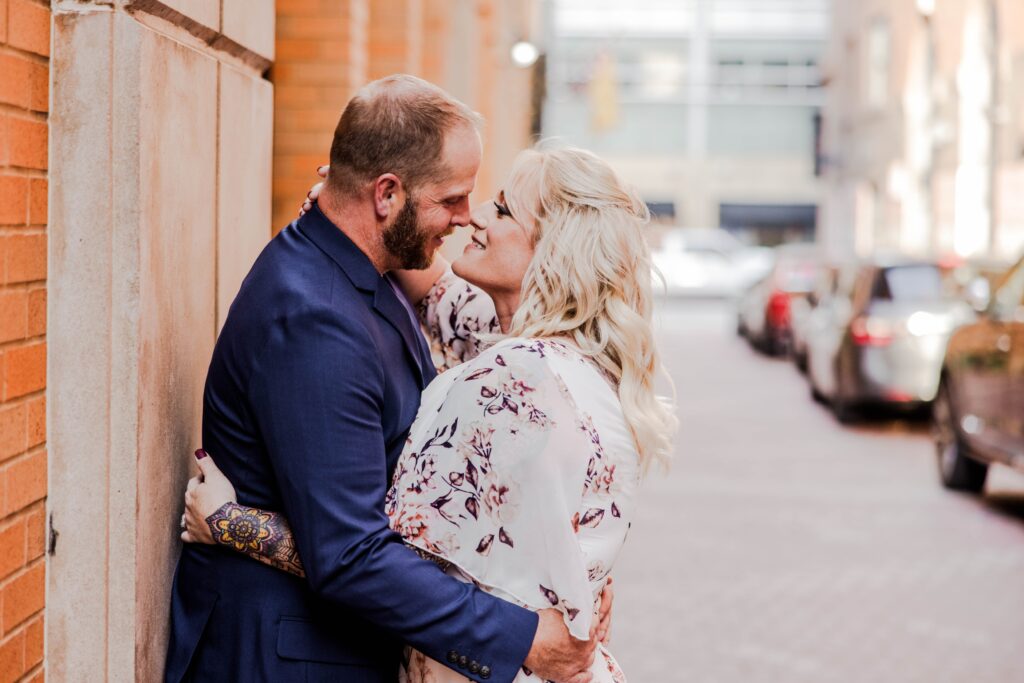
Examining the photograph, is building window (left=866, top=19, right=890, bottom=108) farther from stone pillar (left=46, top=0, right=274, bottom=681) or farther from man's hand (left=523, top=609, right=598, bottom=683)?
man's hand (left=523, top=609, right=598, bottom=683)

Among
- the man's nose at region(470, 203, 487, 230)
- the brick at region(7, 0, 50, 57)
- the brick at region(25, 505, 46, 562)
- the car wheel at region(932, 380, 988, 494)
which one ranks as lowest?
the car wheel at region(932, 380, 988, 494)

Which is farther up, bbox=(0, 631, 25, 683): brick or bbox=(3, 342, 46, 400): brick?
bbox=(3, 342, 46, 400): brick

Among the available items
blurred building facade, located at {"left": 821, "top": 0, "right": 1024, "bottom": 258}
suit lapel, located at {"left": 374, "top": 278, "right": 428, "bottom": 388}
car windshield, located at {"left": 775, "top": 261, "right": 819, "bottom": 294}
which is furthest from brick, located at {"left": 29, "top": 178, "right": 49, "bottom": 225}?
car windshield, located at {"left": 775, "top": 261, "right": 819, "bottom": 294}

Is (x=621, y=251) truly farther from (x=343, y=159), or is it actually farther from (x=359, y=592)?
(x=359, y=592)

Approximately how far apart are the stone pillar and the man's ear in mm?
487

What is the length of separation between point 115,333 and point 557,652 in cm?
109

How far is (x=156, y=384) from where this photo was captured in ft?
10.0

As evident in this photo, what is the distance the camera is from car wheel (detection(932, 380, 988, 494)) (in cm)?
1105

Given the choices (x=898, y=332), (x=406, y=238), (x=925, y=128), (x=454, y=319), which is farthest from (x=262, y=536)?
(x=925, y=128)

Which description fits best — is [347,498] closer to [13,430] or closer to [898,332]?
[13,430]

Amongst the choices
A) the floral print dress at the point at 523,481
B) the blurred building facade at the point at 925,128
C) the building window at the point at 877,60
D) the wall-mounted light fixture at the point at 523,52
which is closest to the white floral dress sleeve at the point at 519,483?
the floral print dress at the point at 523,481

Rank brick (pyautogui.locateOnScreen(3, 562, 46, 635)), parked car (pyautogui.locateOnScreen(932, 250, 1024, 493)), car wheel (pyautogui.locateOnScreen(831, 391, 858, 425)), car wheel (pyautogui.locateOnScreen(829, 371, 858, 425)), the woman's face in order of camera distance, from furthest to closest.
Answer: car wheel (pyautogui.locateOnScreen(831, 391, 858, 425)), car wheel (pyautogui.locateOnScreen(829, 371, 858, 425)), parked car (pyautogui.locateOnScreen(932, 250, 1024, 493)), the woman's face, brick (pyautogui.locateOnScreen(3, 562, 46, 635))

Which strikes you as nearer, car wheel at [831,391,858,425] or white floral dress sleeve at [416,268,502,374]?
white floral dress sleeve at [416,268,502,374]

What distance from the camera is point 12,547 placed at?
2.66 m
